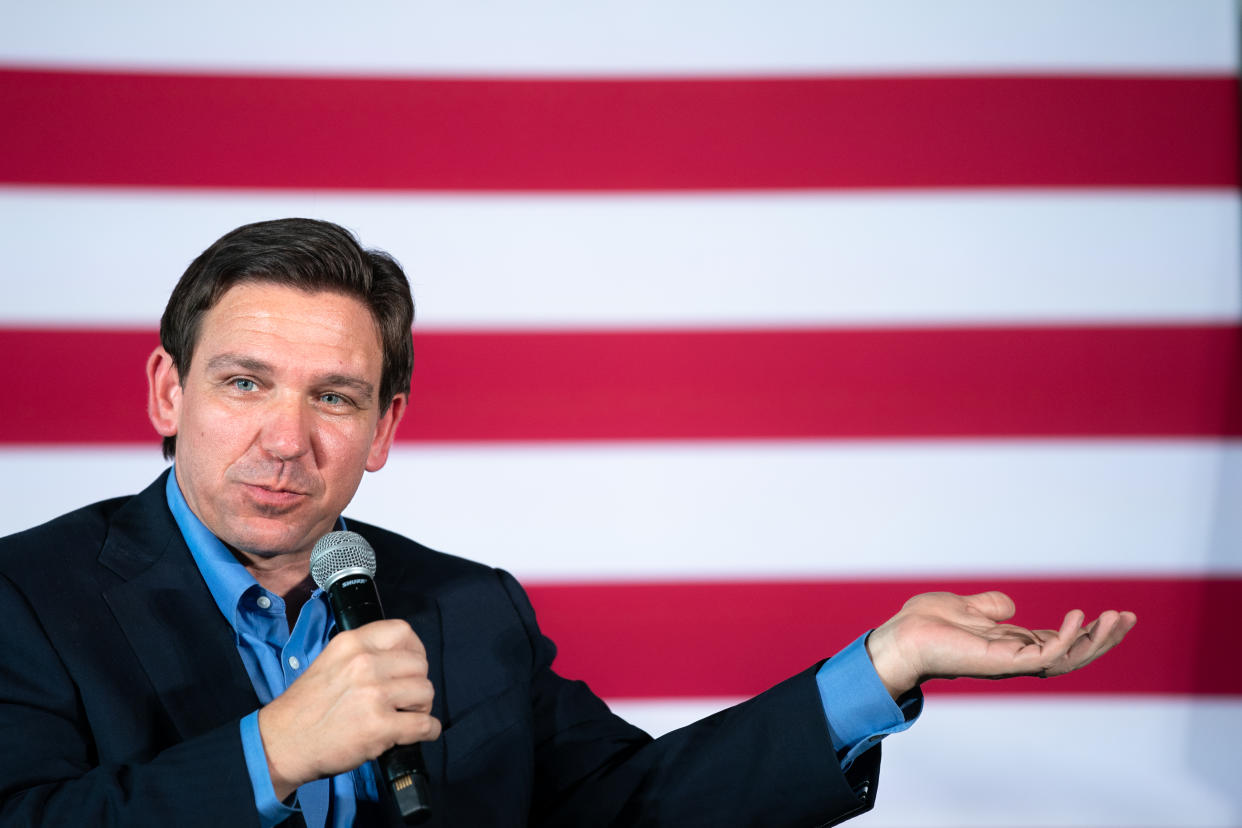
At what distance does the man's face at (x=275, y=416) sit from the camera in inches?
50.6

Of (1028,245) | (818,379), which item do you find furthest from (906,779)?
(1028,245)

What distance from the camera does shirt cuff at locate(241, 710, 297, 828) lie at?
999mm

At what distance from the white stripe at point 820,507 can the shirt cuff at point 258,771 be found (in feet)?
3.52

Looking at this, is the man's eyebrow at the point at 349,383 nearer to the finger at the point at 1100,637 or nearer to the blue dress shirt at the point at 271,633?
the blue dress shirt at the point at 271,633

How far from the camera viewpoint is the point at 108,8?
210cm

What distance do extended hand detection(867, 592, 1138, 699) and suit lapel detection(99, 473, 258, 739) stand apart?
72cm

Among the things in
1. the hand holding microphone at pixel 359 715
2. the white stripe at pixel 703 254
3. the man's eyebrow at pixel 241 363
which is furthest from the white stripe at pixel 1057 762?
the hand holding microphone at pixel 359 715

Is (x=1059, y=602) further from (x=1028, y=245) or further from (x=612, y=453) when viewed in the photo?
(x=612, y=453)

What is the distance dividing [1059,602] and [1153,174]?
846mm

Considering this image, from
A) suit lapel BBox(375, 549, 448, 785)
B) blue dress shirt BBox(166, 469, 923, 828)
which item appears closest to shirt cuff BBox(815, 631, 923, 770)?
blue dress shirt BBox(166, 469, 923, 828)

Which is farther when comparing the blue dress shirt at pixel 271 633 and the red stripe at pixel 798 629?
the red stripe at pixel 798 629

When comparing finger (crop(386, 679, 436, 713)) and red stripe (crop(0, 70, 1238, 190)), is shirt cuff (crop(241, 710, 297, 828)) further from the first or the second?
red stripe (crop(0, 70, 1238, 190))

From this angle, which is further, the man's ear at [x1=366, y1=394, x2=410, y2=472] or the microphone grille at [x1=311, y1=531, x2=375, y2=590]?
the man's ear at [x1=366, y1=394, x2=410, y2=472]

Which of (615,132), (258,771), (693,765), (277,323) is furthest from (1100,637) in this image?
(615,132)
